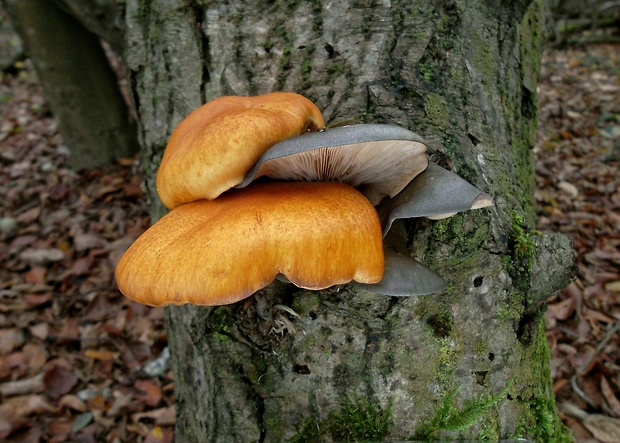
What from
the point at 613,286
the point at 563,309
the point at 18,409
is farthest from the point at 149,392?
the point at 613,286

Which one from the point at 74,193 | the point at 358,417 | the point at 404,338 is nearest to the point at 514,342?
the point at 404,338

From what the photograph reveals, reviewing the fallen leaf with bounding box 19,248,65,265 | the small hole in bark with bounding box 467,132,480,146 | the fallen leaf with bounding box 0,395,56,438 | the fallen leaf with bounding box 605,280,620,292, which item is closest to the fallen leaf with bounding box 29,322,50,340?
the fallen leaf with bounding box 0,395,56,438

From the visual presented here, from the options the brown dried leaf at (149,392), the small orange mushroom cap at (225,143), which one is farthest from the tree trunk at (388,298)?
the brown dried leaf at (149,392)

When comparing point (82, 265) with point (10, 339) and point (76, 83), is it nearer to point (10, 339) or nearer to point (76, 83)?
point (10, 339)

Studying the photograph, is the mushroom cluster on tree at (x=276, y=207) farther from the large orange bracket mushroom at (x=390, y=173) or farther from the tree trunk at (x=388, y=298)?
the tree trunk at (x=388, y=298)

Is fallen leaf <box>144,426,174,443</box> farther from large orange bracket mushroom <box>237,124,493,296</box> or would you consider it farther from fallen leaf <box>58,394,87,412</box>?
large orange bracket mushroom <box>237,124,493,296</box>

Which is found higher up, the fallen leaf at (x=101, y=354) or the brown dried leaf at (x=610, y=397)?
the brown dried leaf at (x=610, y=397)
